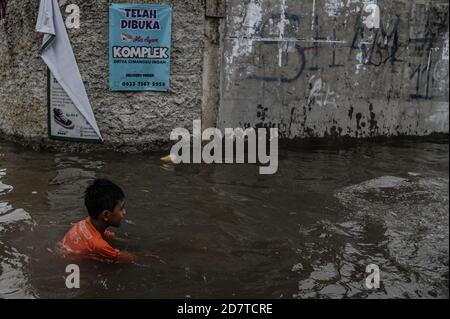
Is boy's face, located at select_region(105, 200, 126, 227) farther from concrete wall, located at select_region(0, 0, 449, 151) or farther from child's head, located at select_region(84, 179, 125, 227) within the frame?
concrete wall, located at select_region(0, 0, 449, 151)

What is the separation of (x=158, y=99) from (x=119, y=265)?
3677 mm

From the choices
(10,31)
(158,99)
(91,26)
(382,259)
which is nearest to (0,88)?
(10,31)

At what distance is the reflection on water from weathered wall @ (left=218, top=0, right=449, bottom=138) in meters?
0.96

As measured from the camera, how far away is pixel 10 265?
4.15 metres

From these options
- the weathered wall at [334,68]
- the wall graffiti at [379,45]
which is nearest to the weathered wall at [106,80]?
the weathered wall at [334,68]

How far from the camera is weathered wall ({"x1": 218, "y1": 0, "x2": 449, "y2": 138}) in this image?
7.73m

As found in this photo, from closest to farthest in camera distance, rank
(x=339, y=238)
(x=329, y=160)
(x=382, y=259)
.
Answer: (x=382, y=259)
(x=339, y=238)
(x=329, y=160)

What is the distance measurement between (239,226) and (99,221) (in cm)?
152

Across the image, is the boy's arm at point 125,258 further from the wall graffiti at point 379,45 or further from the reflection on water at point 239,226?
the wall graffiti at point 379,45

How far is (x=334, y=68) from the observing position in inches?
326

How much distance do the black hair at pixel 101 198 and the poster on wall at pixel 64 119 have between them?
11.2 feet

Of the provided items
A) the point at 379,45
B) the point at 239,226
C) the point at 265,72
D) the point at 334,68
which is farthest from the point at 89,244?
the point at 379,45
